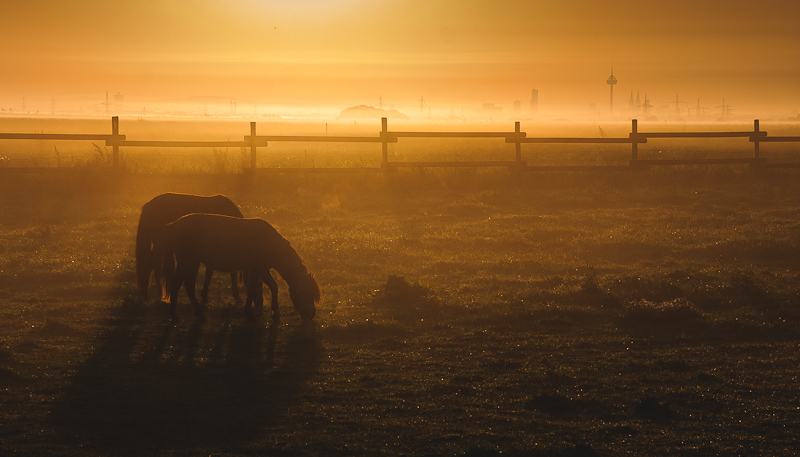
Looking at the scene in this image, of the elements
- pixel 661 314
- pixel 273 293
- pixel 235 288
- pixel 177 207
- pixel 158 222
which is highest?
pixel 177 207

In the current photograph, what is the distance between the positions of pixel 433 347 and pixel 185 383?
2476mm

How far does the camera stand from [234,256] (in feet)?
28.0

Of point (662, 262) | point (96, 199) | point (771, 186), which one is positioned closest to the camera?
point (662, 262)

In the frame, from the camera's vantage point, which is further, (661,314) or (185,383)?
(661,314)

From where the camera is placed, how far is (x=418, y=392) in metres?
6.34

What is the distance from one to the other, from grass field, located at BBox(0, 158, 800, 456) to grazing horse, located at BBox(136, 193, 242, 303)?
421mm

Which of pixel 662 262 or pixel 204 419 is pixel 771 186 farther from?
pixel 204 419

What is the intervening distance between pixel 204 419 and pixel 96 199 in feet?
47.1

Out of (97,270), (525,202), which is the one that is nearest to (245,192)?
(525,202)

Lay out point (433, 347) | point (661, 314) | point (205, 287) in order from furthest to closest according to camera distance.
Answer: point (205, 287) → point (661, 314) → point (433, 347)

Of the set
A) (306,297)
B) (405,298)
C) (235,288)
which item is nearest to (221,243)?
(306,297)

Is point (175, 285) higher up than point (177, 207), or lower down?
lower down

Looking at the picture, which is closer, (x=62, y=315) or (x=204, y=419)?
(x=204, y=419)

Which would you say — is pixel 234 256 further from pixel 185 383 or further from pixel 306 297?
pixel 185 383
